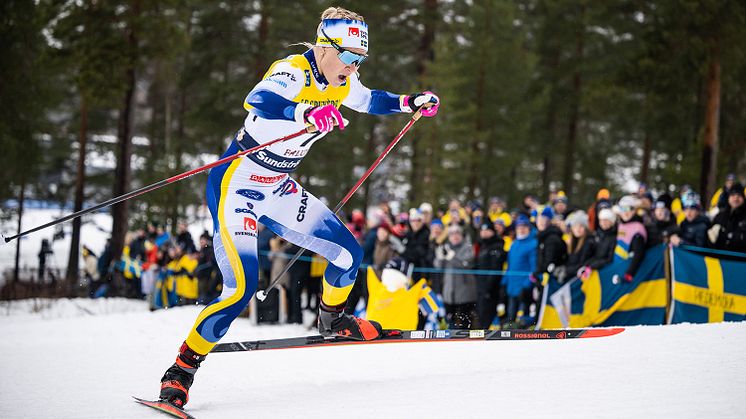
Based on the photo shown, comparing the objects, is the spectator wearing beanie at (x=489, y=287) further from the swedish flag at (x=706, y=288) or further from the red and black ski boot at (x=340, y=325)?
the red and black ski boot at (x=340, y=325)

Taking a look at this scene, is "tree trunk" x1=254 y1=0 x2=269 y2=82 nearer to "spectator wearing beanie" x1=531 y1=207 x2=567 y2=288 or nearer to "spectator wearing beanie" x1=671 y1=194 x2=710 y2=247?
"spectator wearing beanie" x1=531 y1=207 x2=567 y2=288

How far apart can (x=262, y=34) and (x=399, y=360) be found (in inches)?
781

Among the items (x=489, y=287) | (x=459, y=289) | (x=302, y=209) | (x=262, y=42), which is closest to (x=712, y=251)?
(x=489, y=287)

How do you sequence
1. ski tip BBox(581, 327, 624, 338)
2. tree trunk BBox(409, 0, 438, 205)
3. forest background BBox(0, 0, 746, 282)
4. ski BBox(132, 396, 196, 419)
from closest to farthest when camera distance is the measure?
ski BBox(132, 396, 196, 419) < ski tip BBox(581, 327, 624, 338) < forest background BBox(0, 0, 746, 282) < tree trunk BBox(409, 0, 438, 205)

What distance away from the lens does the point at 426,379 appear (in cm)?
543

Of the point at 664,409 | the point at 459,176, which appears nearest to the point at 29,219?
the point at 459,176

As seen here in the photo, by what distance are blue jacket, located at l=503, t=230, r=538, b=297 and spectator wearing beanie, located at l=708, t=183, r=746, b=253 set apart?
77.8 inches

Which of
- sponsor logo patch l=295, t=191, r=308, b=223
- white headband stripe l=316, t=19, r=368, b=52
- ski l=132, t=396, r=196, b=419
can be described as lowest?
ski l=132, t=396, r=196, b=419

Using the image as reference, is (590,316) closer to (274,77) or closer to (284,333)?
(284,333)

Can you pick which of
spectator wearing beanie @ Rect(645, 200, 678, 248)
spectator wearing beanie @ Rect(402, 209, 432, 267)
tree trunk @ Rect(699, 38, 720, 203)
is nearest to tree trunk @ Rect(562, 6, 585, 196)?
tree trunk @ Rect(699, 38, 720, 203)

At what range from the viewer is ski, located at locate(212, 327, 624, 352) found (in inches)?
219

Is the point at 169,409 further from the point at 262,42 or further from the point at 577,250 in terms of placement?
the point at 262,42

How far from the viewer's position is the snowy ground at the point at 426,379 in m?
4.48

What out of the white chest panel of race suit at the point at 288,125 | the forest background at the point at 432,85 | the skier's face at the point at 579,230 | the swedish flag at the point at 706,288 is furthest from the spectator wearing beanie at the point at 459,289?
the forest background at the point at 432,85
